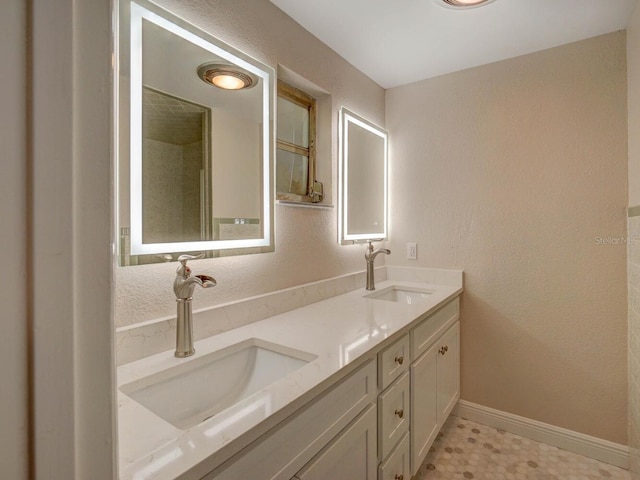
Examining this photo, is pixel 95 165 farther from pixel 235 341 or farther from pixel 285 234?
pixel 285 234

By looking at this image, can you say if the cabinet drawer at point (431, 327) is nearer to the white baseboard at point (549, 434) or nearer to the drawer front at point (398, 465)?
the drawer front at point (398, 465)

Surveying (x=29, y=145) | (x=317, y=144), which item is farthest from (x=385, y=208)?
(x=29, y=145)

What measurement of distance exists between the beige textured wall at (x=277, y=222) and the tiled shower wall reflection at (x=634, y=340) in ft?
4.19

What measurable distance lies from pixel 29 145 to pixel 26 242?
3.1 inches

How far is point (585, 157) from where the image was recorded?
1703 millimetres

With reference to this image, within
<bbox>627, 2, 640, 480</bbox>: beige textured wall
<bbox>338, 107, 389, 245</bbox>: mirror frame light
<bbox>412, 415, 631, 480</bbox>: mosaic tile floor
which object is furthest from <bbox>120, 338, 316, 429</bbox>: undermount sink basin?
<bbox>627, 2, 640, 480</bbox>: beige textured wall

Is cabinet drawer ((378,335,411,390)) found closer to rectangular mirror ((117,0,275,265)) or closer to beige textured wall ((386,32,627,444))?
rectangular mirror ((117,0,275,265))

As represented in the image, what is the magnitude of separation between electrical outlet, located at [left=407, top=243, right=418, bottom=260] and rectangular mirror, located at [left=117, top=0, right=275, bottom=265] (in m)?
1.18

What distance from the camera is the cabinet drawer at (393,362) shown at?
1128mm

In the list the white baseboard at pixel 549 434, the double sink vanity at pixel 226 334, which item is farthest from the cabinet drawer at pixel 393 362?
the white baseboard at pixel 549 434

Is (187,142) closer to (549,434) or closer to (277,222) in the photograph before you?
(277,222)

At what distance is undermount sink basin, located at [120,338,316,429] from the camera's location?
88cm

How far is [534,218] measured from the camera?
6.02 feet

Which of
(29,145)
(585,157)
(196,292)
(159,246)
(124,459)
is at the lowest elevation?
(124,459)
